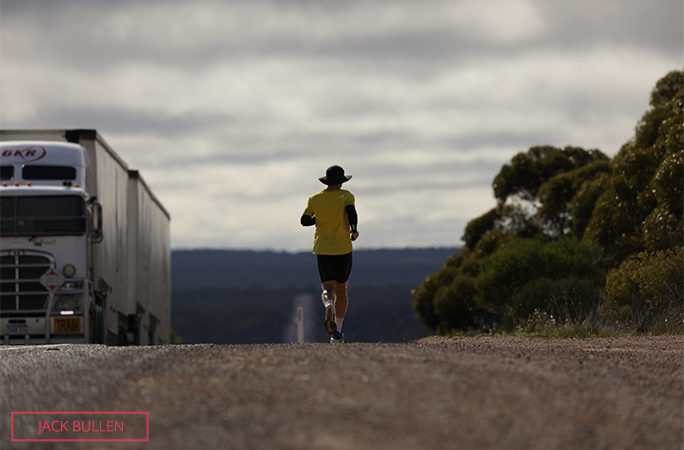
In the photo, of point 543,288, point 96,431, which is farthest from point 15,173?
point 96,431

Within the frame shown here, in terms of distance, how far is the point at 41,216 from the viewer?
58.7 feet

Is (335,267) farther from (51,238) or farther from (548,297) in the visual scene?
(548,297)

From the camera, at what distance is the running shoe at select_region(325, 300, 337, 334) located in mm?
11062

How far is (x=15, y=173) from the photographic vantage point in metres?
18.0

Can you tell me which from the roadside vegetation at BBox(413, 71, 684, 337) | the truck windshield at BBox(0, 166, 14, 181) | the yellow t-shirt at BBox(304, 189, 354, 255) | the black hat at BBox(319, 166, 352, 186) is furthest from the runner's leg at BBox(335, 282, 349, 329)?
the truck windshield at BBox(0, 166, 14, 181)

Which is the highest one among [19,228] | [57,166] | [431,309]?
[57,166]

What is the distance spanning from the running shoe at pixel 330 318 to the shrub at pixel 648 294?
6.08m

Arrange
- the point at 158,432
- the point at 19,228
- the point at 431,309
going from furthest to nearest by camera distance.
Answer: the point at 431,309 → the point at 19,228 → the point at 158,432

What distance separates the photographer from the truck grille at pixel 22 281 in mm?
18062

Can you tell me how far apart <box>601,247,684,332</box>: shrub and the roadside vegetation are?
0.02 meters

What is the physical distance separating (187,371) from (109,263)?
44.9 feet

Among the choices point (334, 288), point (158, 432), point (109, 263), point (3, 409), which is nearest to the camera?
point (158, 432)

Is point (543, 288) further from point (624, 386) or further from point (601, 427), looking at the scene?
point (601, 427)

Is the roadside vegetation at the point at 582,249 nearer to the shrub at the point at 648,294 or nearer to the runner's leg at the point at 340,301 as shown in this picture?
the shrub at the point at 648,294
